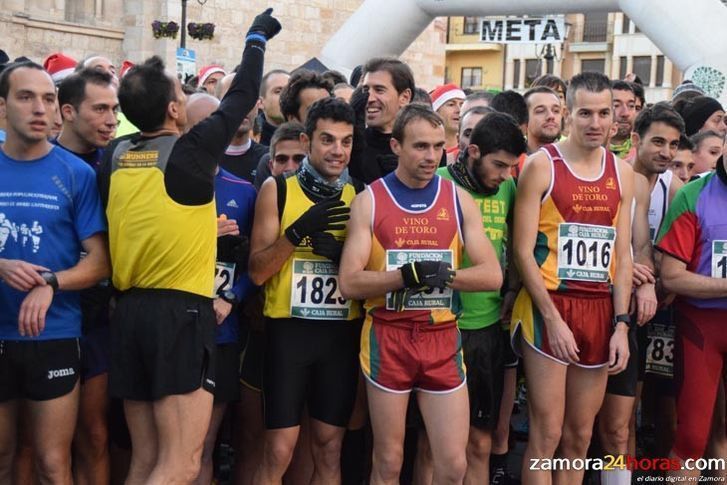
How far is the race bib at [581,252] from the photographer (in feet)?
A: 17.4

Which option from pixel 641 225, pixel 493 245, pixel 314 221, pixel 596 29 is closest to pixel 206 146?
pixel 314 221

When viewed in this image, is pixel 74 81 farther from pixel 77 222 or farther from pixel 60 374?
pixel 60 374

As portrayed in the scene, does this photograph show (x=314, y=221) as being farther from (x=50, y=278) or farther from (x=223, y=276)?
(x=50, y=278)

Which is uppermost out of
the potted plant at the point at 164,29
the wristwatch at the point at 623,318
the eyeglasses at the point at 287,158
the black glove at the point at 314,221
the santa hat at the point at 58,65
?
the potted plant at the point at 164,29

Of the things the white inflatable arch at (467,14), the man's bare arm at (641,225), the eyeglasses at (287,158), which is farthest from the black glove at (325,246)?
the white inflatable arch at (467,14)

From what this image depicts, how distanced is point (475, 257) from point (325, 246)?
0.71 m

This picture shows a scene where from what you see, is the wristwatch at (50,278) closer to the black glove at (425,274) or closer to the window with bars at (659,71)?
the black glove at (425,274)

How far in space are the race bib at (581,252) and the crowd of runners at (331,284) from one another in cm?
1

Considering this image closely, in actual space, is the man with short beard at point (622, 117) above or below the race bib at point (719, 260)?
above

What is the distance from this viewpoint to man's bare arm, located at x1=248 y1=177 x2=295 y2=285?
5016mm

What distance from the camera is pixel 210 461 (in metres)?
5.37

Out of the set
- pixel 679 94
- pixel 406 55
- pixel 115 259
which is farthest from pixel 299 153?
pixel 406 55

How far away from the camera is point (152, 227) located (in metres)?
4.44

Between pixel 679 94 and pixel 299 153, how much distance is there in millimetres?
5315
